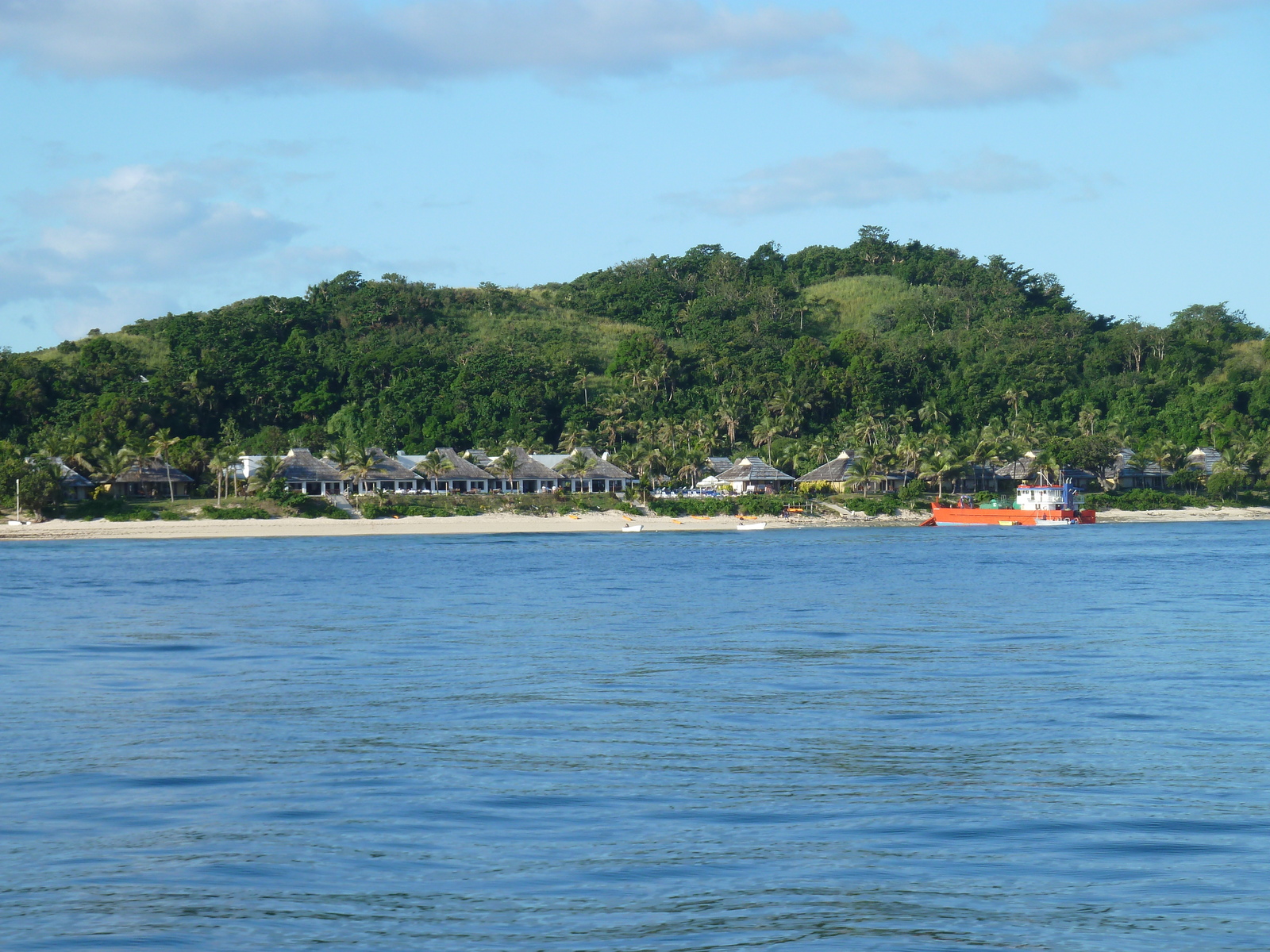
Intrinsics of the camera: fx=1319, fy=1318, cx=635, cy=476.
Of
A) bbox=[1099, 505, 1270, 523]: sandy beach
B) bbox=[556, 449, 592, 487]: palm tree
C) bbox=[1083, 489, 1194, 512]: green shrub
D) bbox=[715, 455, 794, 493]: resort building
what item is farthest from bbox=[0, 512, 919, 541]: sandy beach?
bbox=[1099, 505, 1270, 523]: sandy beach


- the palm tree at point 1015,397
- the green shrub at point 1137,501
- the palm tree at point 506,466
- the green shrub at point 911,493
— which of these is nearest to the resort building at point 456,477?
the palm tree at point 506,466

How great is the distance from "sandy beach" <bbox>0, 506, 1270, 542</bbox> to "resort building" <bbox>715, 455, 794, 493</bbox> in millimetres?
5605

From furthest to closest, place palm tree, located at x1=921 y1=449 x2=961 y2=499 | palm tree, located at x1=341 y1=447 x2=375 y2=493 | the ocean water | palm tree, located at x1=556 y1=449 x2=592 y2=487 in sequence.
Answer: palm tree, located at x1=921 y1=449 x2=961 y2=499, palm tree, located at x1=556 y1=449 x2=592 y2=487, palm tree, located at x1=341 y1=447 x2=375 y2=493, the ocean water

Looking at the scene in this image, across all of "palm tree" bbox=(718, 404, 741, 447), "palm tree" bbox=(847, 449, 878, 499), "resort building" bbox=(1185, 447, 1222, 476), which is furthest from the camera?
"palm tree" bbox=(718, 404, 741, 447)

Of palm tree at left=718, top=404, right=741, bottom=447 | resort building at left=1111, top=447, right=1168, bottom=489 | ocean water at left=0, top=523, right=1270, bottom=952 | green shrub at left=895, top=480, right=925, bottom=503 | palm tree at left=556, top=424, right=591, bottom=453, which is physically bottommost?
ocean water at left=0, top=523, right=1270, bottom=952

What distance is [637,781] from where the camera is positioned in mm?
11336

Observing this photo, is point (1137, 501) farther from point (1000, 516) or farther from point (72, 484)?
point (72, 484)

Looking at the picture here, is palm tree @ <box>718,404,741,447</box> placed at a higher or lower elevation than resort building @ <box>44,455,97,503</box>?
higher

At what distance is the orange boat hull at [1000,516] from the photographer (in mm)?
69875

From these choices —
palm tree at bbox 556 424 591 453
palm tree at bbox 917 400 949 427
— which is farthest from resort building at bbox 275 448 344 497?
palm tree at bbox 917 400 949 427

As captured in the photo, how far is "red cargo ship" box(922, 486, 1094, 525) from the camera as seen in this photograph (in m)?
69.9

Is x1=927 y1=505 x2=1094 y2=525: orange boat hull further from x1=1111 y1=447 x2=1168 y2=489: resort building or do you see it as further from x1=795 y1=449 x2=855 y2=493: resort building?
x1=1111 y1=447 x2=1168 y2=489: resort building

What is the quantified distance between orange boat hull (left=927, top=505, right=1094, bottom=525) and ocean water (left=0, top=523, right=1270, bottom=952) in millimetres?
44534

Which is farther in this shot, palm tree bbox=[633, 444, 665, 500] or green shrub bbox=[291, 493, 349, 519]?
palm tree bbox=[633, 444, 665, 500]
